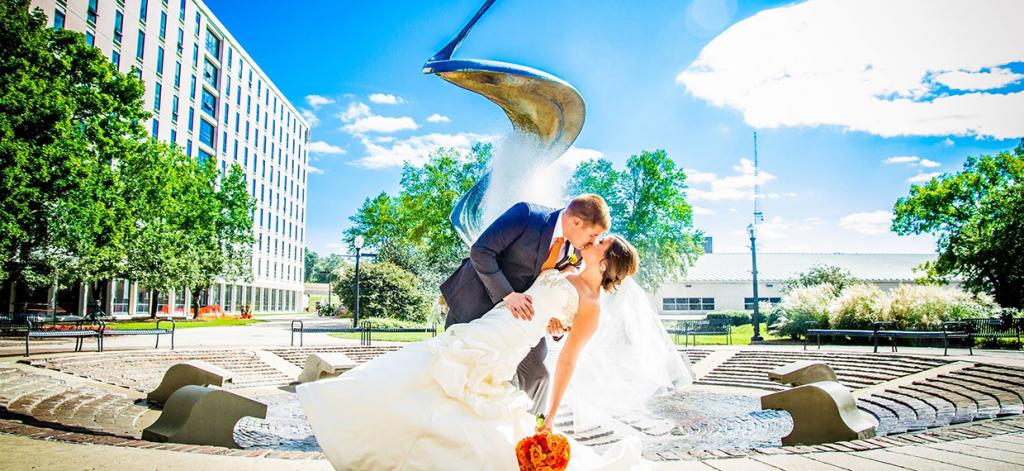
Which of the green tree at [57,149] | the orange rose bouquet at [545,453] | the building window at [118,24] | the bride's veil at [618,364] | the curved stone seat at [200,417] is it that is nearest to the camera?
the orange rose bouquet at [545,453]

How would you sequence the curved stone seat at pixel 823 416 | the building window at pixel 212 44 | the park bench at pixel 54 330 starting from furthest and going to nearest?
the building window at pixel 212 44 < the park bench at pixel 54 330 < the curved stone seat at pixel 823 416

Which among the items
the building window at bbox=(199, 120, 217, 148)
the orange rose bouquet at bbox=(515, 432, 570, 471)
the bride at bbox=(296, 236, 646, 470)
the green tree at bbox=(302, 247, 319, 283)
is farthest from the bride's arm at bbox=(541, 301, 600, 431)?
the green tree at bbox=(302, 247, 319, 283)

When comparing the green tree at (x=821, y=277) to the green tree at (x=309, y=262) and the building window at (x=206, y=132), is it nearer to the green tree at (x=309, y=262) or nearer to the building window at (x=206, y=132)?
the building window at (x=206, y=132)

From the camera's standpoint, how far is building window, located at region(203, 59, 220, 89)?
52547 mm

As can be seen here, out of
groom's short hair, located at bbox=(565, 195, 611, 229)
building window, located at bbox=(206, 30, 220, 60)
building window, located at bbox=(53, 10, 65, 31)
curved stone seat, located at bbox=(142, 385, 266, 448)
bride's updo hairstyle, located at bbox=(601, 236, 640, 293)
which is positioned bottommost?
curved stone seat, located at bbox=(142, 385, 266, 448)

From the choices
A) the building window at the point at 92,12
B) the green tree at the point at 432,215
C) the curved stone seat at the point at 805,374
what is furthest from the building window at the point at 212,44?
the curved stone seat at the point at 805,374

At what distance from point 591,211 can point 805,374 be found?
28.4 feet

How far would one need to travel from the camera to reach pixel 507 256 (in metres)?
4.20

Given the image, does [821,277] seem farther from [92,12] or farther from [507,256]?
[92,12]

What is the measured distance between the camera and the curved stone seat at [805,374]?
9.97 m

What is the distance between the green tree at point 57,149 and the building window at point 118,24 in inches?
634

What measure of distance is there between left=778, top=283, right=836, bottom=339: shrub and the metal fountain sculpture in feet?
59.0

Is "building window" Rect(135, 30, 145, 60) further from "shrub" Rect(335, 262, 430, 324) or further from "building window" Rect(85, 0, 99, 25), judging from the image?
"shrub" Rect(335, 262, 430, 324)

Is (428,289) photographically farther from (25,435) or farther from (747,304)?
(25,435)
